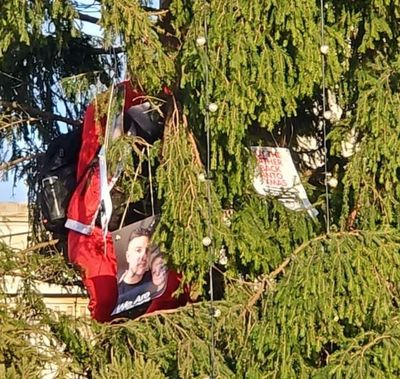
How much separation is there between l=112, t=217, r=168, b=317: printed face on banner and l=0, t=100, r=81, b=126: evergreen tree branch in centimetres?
137

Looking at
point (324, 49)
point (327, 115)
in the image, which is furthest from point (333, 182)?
point (324, 49)

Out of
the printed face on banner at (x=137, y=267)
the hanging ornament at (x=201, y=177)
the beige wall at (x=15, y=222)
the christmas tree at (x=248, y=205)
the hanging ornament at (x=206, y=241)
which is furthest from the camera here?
the beige wall at (x=15, y=222)

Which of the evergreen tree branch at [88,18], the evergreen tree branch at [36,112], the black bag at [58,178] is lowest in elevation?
the black bag at [58,178]

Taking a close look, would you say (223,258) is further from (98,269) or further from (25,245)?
(25,245)

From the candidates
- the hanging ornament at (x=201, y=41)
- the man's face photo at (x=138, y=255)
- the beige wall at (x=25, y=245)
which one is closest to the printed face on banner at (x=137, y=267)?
the man's face photo at (x=138, y=255)

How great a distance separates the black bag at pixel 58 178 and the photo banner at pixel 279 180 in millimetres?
1495

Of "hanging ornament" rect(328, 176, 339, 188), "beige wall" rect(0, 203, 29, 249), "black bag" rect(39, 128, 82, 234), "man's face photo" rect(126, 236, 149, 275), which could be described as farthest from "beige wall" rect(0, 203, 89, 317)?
"hanging ornament" rect(328, 176, 339, 188)

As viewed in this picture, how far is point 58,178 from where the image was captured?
8.62m

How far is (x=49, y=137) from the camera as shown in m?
9.15

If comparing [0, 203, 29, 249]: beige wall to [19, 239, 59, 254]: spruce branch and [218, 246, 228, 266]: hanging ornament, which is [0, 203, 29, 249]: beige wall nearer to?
[19, 239, 59, 254]: spruce branch

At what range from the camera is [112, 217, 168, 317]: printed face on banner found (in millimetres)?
7848

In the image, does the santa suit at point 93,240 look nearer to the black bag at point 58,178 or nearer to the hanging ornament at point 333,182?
the black bag at point 58,178

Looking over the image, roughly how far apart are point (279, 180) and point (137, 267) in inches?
45.8

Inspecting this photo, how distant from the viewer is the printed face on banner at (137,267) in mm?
7848
